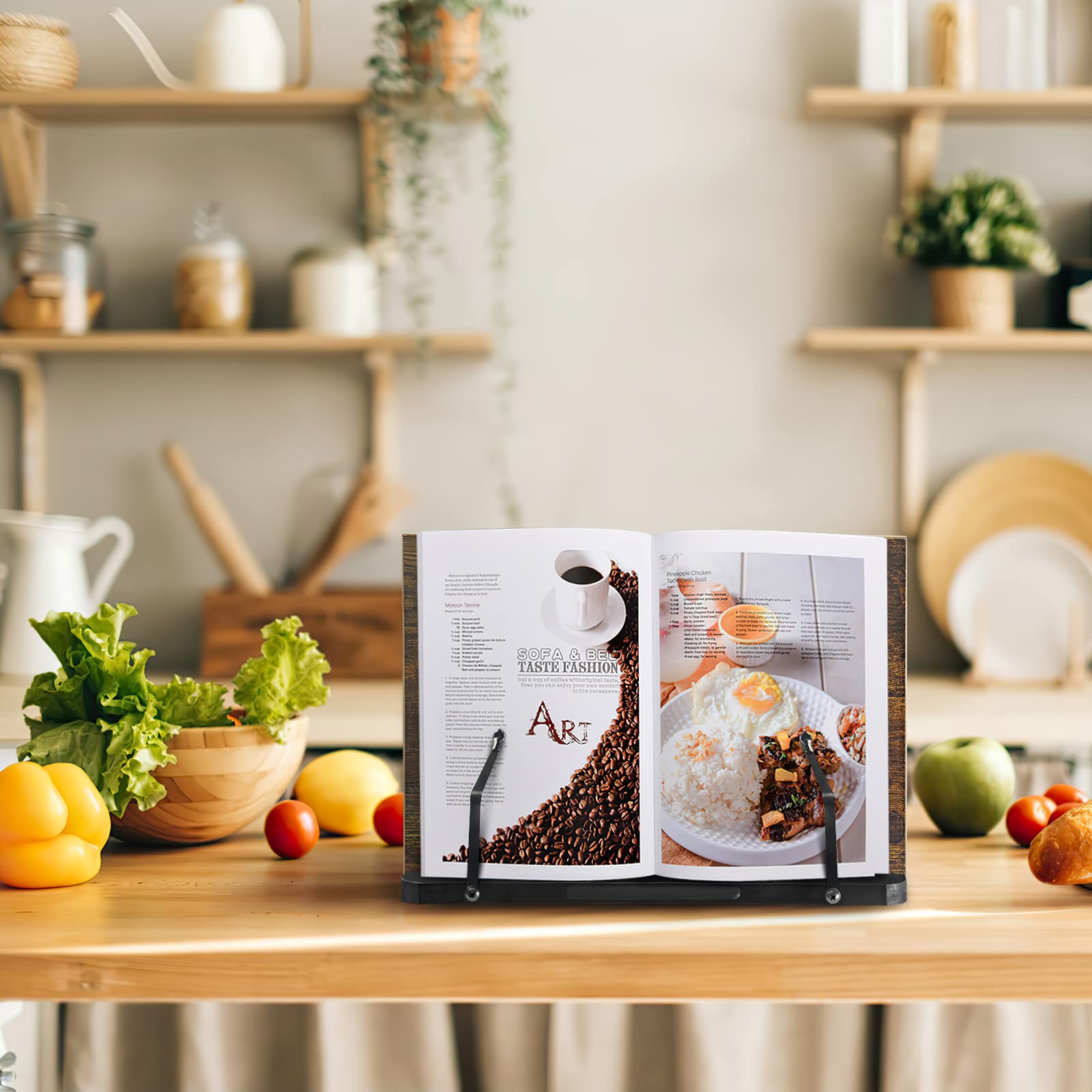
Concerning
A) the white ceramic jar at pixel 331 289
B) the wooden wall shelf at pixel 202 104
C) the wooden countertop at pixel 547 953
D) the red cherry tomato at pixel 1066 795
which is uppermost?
the wooden wall shelf at pixel 202 104

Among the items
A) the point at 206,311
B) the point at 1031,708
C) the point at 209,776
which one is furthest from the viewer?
the point at 206,311

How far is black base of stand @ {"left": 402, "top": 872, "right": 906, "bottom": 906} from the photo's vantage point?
0.79 m

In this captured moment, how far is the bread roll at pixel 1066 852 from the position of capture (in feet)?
2.64

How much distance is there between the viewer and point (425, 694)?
83cm

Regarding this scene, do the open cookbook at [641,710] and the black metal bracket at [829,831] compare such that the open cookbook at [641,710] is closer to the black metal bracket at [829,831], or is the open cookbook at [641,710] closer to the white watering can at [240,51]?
the black metal bracket at [829,831]

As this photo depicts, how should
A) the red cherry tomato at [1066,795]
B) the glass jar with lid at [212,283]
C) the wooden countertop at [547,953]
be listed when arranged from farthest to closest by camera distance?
the glass jar with lid at [212,283] < the red cherry tomato at [1066,795] < the wooden countertop at [547,953]

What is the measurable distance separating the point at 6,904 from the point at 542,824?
392 millimetres

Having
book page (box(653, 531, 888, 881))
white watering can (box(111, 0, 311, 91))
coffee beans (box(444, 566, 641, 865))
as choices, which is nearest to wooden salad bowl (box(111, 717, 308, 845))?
coffee beans (box(444, 566, 641, 865))

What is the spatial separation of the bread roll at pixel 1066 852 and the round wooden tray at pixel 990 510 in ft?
4.96

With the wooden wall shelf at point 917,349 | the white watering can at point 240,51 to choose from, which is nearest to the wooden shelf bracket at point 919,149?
the wooden wall shelf at point 917,349

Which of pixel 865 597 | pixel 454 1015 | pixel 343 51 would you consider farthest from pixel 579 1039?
pixel 343 51

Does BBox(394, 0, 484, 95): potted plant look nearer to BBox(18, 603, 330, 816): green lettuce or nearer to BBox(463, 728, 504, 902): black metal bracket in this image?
BBox(18, 603, 330, 816): green lettuce

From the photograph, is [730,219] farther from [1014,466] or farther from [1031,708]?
[1031,708]

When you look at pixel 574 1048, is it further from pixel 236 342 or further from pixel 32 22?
pixel 32 22
